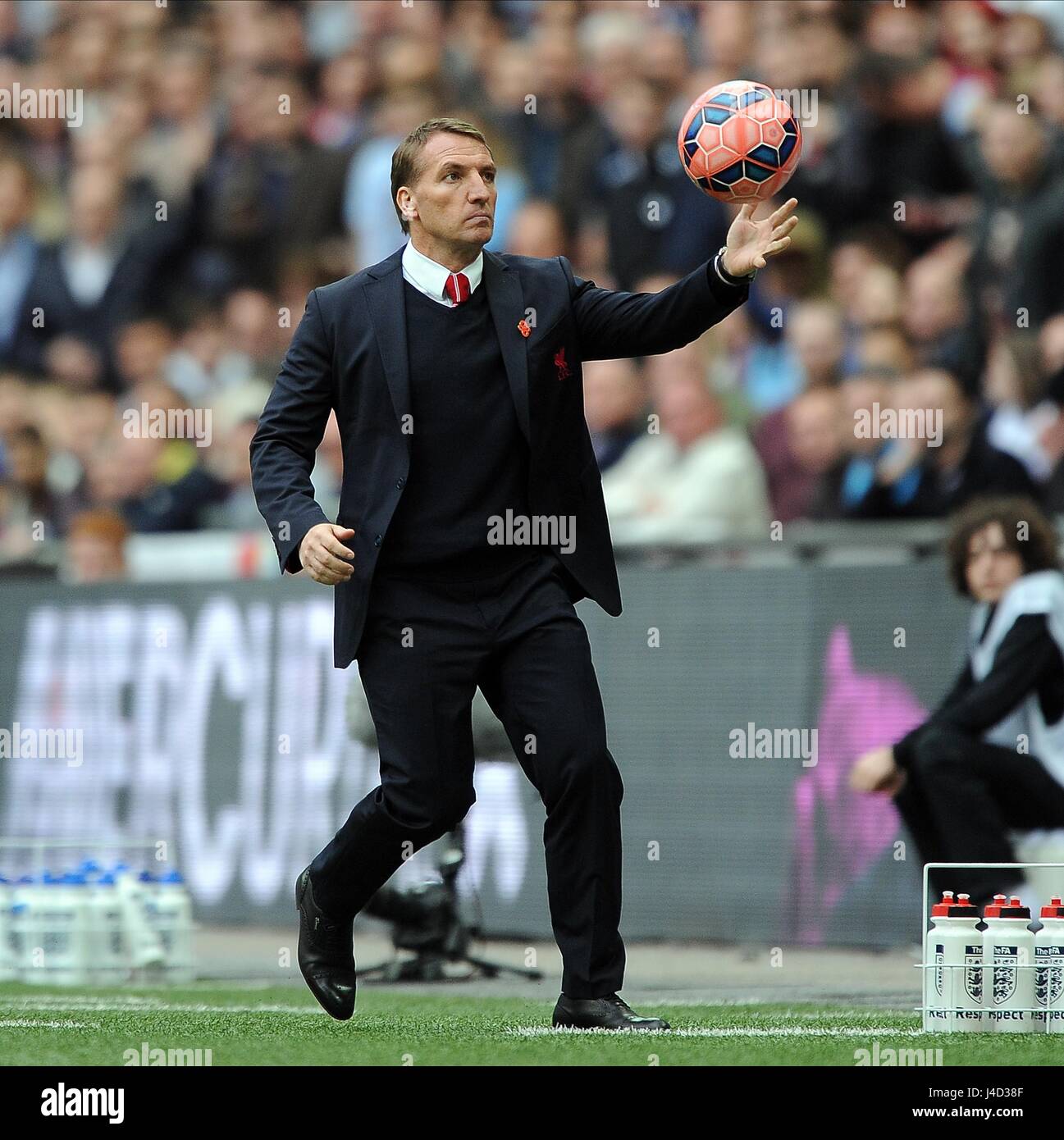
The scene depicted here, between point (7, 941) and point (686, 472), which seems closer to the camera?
point (7, 941)

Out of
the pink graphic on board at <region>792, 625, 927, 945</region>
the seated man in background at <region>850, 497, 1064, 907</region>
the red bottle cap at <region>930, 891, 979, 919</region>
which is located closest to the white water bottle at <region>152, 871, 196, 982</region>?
the pink graphic on board at <region>792, 625, 927, 945</region>

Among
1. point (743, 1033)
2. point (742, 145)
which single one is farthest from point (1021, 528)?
point (743, 1033)

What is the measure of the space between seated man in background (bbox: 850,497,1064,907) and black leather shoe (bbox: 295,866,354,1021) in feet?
9.73

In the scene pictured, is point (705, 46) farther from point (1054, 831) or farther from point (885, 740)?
point (1054, 831)

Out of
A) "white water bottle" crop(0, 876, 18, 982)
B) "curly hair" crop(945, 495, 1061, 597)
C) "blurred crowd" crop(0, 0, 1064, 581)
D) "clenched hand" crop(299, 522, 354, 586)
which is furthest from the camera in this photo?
"blurred crowd" crop(0, 0, 1064, 581)

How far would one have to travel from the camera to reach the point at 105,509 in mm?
14242

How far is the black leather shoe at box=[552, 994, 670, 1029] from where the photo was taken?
21.4ft

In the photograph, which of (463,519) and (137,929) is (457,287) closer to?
(463,519)

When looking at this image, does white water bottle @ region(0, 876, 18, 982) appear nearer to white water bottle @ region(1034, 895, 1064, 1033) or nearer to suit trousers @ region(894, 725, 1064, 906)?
suit trousers @ region(894, 725, 1064, 906)

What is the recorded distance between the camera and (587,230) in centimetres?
1357

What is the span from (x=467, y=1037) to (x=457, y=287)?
2.15 meters

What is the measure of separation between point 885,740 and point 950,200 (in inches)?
125

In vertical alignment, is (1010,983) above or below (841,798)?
below

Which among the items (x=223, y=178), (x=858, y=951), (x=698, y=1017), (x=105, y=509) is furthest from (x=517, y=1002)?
(x=223, y=178)
